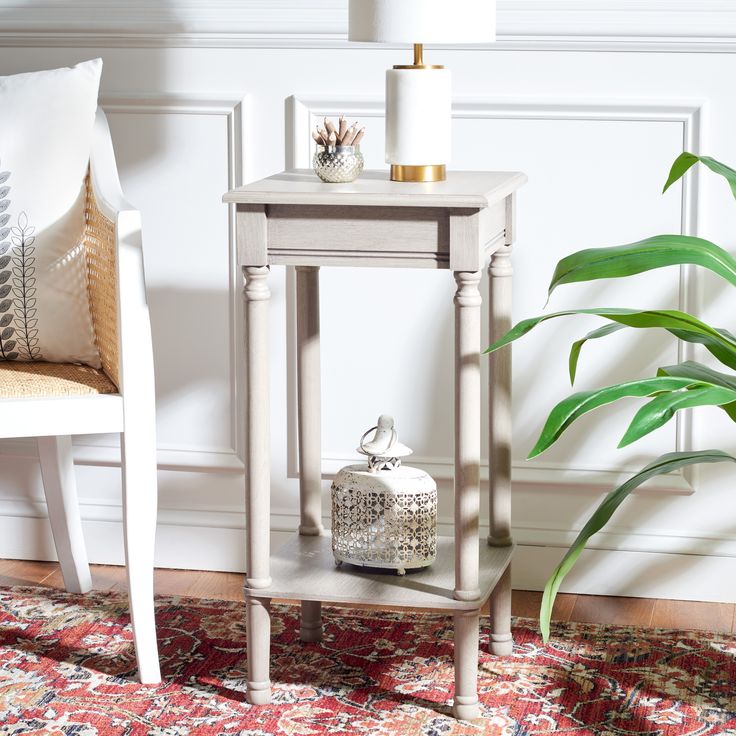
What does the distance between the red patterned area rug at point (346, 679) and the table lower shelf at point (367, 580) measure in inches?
5.9

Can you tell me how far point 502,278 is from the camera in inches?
68.4

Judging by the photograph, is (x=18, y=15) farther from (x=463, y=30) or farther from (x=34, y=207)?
(x=463, y=30)

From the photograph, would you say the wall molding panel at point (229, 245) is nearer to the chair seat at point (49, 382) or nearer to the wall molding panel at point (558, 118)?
the wall molding panel at point (558, 118)

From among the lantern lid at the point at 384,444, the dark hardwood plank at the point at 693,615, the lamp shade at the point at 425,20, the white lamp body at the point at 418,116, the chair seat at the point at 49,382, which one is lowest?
the dark hardwood plank at the point at 693,615

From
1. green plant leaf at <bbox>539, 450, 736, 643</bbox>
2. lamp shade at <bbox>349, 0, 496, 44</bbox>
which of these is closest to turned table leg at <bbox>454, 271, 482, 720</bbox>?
green plant leaf at <bbox>539, 450, 736, 643</bbox>

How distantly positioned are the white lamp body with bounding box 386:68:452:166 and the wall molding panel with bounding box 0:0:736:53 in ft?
1.33

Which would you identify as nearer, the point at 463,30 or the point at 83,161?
the point at 463,30

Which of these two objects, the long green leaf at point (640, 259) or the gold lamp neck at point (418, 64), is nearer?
the long green leaf at point (640, 259)

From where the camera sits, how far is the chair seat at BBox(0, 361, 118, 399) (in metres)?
1.67

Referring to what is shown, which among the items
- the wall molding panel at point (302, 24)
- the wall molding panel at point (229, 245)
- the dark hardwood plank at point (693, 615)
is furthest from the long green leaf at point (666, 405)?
the wall molding panel at point (229, 245)

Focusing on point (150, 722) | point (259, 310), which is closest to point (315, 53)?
point (259, 310)

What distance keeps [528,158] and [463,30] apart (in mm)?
473

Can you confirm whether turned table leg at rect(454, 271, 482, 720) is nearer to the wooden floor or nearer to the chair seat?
the wooden floor

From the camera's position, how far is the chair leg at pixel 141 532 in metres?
1.68
